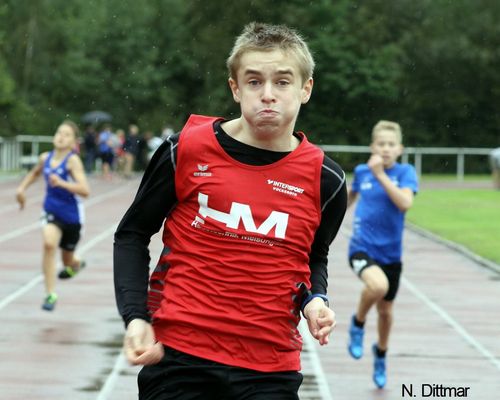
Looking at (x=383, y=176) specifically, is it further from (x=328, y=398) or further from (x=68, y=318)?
(x=68, y=318)

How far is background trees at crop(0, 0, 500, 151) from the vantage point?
203ft

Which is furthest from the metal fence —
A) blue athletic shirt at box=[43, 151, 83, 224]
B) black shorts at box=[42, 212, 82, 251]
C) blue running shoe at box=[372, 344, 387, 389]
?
blue running shoe at box=[372, 344, 387, 389]

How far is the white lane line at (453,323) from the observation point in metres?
10.3

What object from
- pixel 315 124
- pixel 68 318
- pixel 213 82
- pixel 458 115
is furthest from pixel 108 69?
pixel 68 318

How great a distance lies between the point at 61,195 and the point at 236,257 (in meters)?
8.95

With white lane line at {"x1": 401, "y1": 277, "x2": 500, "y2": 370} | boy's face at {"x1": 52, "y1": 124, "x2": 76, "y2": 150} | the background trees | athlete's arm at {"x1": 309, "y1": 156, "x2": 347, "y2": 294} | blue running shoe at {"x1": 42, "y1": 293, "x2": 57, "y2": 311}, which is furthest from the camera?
the background trees

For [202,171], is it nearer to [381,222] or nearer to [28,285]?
[381,222]

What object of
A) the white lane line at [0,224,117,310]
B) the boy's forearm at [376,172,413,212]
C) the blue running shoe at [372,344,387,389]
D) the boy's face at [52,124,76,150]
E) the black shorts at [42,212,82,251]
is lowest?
the white lane line at [0,224,117,310]

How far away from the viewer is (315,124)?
197 ft

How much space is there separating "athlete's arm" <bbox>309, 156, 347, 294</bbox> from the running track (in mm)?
4347

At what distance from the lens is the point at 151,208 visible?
13.1 feet

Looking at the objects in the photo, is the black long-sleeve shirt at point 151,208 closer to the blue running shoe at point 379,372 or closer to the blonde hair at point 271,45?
the blonde hair at point 271,45

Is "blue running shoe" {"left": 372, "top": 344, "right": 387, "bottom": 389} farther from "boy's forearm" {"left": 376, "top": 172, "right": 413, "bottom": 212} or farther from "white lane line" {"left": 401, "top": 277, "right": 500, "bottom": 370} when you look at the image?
"white lane line" {"left": 401, "top": 277, "right": 500, "bottom": 370}

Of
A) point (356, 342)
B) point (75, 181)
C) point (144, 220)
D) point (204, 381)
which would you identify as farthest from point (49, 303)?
point (204, 381)
